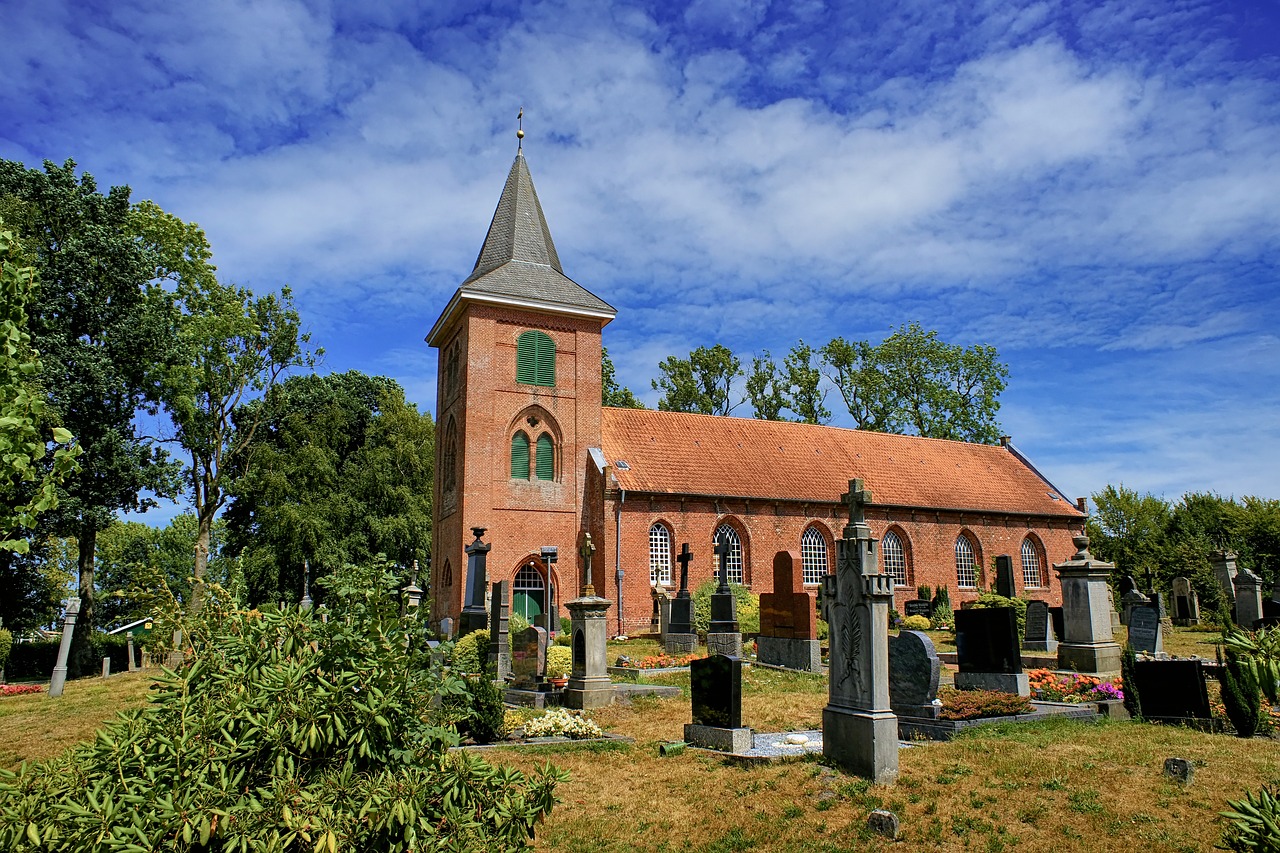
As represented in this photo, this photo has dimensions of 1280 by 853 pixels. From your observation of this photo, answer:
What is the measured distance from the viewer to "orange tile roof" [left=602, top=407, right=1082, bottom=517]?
28.9 meters

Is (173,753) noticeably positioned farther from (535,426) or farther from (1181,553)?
(1181,553)

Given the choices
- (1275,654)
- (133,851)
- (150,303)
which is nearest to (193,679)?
(133,851)

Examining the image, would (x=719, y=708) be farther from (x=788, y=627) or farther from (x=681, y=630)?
(x=681, y=630)

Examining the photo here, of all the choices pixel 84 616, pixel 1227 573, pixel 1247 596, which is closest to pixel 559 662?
pixel 84 616

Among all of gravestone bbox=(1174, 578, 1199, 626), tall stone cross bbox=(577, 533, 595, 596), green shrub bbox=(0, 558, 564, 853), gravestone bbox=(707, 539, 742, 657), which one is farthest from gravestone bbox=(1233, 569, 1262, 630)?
green shrub bbox=(0, 558, 564, 853)

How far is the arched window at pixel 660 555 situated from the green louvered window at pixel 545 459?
3.82 meters

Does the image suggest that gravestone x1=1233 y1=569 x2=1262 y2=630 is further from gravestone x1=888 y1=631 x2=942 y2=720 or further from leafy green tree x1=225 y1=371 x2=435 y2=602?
leafy green tree x1=225 y1=371 x2=435 y2=602

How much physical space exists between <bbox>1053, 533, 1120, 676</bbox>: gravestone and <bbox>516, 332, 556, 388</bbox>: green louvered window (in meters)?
17.2

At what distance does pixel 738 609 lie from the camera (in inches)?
947

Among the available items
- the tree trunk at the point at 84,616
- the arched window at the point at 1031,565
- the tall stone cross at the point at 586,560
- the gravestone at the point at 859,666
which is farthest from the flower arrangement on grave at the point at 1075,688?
the tree trunk at the point at 84,616

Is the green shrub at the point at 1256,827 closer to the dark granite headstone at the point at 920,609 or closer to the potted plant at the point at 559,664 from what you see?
the potted plant at the point at 559,664

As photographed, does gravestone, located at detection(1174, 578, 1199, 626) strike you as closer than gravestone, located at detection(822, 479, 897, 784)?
No

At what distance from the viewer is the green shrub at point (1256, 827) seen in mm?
3611

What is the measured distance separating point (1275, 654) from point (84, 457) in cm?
2651
